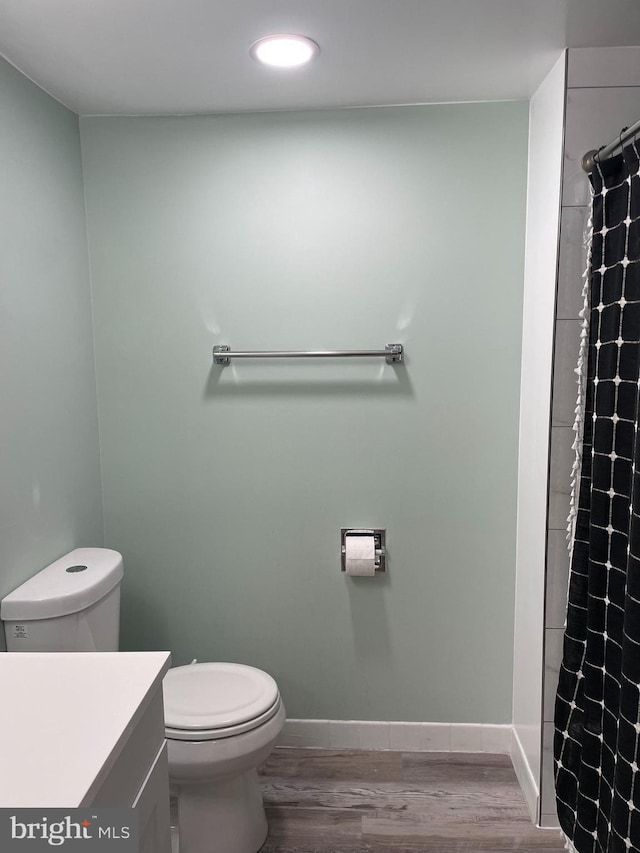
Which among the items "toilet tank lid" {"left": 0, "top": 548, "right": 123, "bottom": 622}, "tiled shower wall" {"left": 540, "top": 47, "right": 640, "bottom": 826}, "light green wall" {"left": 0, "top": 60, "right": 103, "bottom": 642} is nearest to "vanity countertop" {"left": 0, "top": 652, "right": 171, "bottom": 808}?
"toilet tank lid" {"left": 0, "top": 548, "right": 123, "bottom": 622}

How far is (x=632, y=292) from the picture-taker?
143 cm

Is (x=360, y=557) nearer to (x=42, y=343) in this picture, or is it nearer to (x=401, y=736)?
(x=401, y=736)

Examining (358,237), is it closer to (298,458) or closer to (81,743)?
(298,458)

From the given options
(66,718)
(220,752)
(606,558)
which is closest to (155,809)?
(66,718)

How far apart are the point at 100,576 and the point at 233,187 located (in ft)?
4.26

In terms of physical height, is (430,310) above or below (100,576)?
above

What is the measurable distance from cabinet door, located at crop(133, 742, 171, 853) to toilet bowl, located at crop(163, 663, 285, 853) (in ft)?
1.51

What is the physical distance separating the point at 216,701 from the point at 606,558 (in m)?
1.13

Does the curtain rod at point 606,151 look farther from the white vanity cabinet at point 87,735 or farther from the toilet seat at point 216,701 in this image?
the toilet seat at point 216,701

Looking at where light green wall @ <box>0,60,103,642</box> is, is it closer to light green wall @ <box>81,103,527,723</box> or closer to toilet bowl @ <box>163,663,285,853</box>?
light green wall @ <box>81,103,527,723</box>

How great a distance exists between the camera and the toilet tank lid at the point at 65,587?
5.48 ft

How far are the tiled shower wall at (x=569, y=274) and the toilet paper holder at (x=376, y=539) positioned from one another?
573 millimetres

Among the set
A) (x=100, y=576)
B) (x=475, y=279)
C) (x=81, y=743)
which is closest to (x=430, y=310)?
(x=475, y=279)

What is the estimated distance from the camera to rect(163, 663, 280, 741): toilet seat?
1.74 meters
